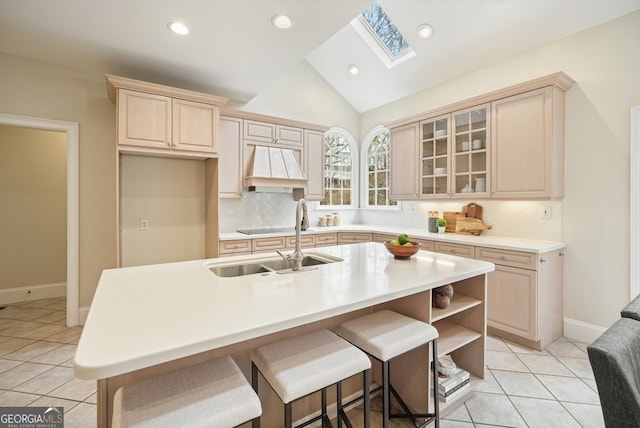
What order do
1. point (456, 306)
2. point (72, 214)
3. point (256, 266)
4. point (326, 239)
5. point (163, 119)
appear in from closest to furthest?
point (456, 306)
point (256, 266)
point (163, 119)
point (72, 214)
point (326, 239)

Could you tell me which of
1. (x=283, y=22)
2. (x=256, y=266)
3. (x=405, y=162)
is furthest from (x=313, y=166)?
(x=256, y=266)

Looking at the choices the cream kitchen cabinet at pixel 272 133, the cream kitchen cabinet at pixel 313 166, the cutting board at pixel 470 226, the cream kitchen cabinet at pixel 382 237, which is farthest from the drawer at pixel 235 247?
the cutting board at pixel 470 226

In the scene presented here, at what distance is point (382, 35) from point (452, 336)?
385 centimetres

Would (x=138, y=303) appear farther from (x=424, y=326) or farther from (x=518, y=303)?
(x=518, y=303)

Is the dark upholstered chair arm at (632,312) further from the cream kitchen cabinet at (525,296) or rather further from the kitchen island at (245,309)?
the cream kitchen cabinet at (525,296)

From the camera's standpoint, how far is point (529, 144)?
281 centimetres

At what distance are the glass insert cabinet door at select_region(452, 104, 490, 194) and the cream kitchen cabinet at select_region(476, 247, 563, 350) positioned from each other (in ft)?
2.73

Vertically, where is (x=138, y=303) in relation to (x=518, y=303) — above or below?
→ above

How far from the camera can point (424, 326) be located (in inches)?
60.4

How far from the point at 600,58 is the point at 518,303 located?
2360 millimetres

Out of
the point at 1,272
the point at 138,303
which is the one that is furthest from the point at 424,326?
the point at 1,272

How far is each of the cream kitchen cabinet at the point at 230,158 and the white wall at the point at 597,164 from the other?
349 centimetres

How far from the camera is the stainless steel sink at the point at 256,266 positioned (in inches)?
74.1

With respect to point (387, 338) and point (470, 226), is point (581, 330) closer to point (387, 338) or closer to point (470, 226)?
point (470, 226)
